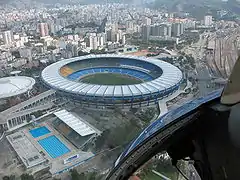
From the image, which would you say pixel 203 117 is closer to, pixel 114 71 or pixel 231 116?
pixel 231 116

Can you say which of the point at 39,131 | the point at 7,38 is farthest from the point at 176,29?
the point at 39,131

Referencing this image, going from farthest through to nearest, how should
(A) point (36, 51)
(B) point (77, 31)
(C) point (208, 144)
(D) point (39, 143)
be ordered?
(B) point (77, 31) < (A) point (36, 51) < (D) point (39, 143) < (C) point (208, 144)

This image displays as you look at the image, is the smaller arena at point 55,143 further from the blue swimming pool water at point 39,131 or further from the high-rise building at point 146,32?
the high-rise building at point 146,32

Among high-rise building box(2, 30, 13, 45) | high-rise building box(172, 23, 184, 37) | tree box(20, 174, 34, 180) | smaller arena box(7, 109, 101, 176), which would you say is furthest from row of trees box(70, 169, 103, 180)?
high-rise building box(172, 23, 184, 37)

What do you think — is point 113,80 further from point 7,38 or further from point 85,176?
point 7,38

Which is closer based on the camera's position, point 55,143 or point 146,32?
→ point 55,143

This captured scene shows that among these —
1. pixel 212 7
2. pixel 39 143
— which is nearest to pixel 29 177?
pixel 39 143

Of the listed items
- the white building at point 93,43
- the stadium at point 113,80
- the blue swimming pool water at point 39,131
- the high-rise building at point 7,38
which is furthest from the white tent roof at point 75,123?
the high-rise building at point 7,38
